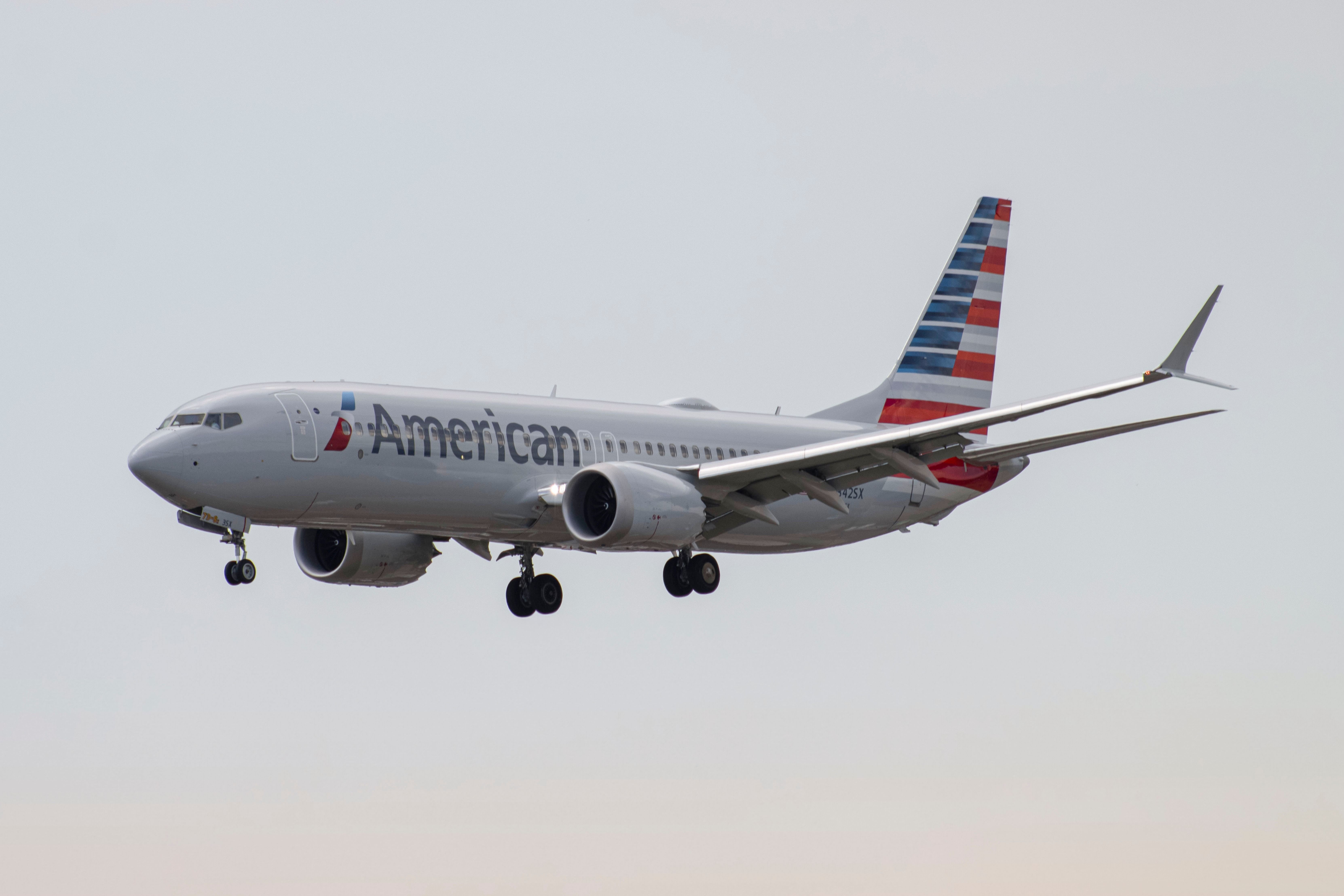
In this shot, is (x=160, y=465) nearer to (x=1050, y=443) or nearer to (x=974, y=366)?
(x=1050, y=443)

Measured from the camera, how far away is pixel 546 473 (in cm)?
3691

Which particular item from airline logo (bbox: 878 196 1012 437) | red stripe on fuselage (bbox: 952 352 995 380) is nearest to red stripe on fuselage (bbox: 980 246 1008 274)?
airline logo (bbox: 878 196 1012 437)

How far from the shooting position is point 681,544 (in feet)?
120

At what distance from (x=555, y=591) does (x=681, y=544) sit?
19.5 ft

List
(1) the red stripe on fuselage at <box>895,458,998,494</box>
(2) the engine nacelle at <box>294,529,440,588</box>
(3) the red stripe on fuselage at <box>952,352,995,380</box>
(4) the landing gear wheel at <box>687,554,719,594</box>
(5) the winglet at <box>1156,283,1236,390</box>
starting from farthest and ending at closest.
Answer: (3) the red stripe on fuselage at <box>952,352,995,380</box> → (1) the red stripe on fuselage at <box>895,458,998,494</box> → (2) the engine nacelle at <box>294,529,440,588</box> → (4) the landing gear wheel at <box>687,554,719,594</box> → (5) the winglet at <box>1156,283,1236,390</box>

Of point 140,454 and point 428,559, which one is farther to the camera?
point 428,559

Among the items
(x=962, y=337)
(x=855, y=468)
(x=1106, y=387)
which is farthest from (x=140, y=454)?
(x=962, y=337)

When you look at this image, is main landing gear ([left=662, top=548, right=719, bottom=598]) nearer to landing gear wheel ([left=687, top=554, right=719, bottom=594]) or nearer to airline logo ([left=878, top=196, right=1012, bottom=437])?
landing gear wheel ([left=687, top=554, right=719, bottom=594])

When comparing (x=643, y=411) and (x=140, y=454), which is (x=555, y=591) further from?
(x=140, y=454)

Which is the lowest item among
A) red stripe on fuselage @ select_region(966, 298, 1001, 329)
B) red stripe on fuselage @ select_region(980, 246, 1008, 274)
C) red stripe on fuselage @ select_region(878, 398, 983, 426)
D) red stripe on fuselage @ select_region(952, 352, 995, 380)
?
red stripe on fuselage @ select_region(878, 398, 983, 426)

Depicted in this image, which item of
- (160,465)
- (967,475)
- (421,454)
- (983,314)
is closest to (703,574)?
(421,454)

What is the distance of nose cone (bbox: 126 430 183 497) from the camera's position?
3262 cm

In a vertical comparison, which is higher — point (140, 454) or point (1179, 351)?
point (1179, 351)

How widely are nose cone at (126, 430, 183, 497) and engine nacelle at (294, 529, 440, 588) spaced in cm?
777
